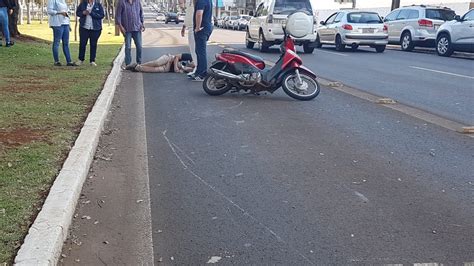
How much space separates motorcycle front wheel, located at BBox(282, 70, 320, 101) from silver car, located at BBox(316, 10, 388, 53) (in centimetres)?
1292

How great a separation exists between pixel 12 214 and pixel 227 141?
300 cm

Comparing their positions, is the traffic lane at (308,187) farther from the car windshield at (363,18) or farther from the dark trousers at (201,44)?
the car windshield at (363,18)

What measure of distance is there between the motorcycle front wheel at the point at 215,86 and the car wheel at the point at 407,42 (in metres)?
15.4

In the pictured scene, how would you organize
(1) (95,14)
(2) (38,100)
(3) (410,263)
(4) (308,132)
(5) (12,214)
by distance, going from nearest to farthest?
(3) (410,263) < (5) (12,214) < (4) (308,132) < (2) (38,100) < (1) (95,14)

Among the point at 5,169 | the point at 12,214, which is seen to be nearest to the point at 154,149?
the point at 5,169

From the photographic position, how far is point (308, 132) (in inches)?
271

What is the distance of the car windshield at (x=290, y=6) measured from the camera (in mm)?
19766

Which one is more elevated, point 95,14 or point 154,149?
point 95,14

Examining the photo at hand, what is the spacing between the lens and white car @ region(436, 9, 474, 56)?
61.8ft

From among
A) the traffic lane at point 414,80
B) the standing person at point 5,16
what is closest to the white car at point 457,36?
the traffic lane at point 414,80

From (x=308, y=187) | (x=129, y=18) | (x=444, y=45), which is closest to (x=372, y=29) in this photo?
(x=444, y=45)

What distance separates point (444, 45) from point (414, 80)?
365 inches

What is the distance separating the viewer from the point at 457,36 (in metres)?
19.3

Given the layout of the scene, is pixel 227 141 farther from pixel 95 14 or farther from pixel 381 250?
pixel 95 14
